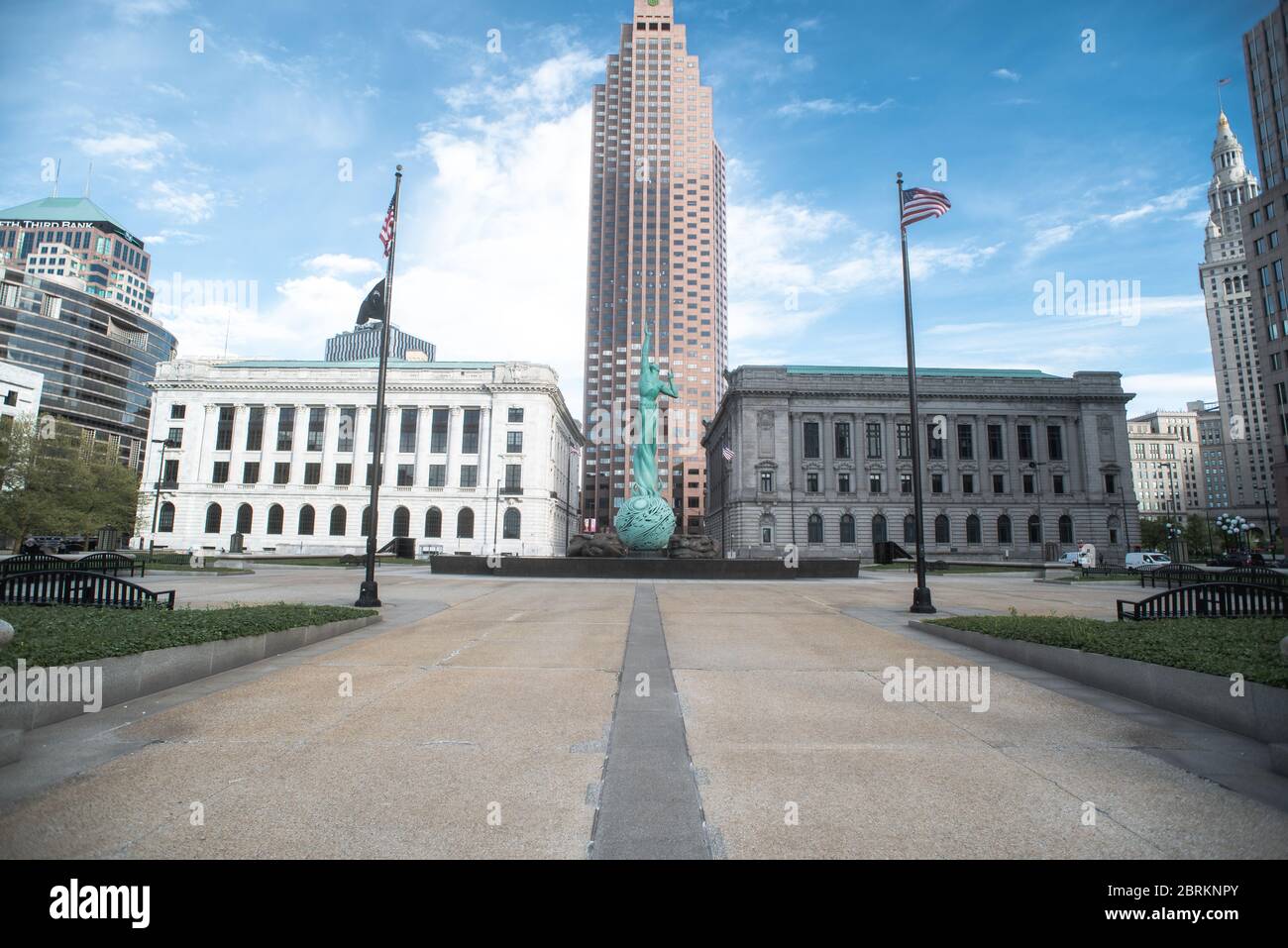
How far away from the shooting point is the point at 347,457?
72.3 m

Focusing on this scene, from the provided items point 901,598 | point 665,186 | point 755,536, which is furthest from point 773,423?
point 665,186

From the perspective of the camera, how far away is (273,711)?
6.31 m

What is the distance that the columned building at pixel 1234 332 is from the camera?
131250 mm

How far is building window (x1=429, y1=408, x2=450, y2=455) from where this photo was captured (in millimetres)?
72938

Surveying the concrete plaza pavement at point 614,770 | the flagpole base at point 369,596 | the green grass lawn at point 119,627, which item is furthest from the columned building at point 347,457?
the concrete plaza pavement at point 614,770

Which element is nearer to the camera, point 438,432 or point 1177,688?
point 1177,688

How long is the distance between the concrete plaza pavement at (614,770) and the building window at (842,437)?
67.5 metres

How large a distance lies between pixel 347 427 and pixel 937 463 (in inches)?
2614

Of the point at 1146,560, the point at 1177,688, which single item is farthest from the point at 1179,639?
the point at 1146,560

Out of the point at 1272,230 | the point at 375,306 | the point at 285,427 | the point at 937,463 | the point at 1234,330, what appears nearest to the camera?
the point at 375,306

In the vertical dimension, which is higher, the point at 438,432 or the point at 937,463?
the point at 438,432

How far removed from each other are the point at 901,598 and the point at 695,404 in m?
116

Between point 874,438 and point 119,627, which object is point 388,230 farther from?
point 874,438
